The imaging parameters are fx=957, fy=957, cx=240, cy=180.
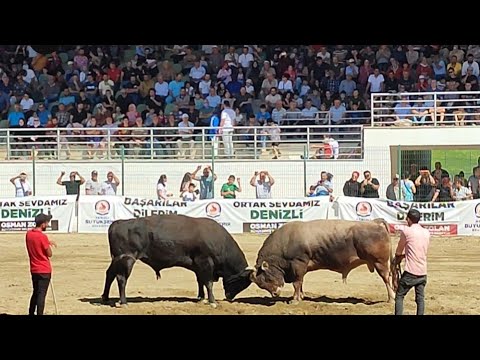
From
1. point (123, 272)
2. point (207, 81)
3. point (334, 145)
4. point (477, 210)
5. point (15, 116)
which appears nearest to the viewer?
point (123, 272)

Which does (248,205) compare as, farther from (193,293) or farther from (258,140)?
(193,293)

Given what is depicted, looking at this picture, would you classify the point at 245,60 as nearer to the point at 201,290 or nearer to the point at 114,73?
the point at 114,73

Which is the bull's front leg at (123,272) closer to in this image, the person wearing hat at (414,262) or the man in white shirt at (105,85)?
the person wearing hat at (414,262)

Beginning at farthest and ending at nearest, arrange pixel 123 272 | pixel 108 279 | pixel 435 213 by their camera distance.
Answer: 1. pixel 435 213
2. pixel 108 279
3. pixel 123 272

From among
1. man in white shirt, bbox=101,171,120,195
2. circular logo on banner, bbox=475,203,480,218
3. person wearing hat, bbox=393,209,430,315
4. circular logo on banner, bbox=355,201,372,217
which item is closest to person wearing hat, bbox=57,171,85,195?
man in white shirt, bbox=101,171,120,195

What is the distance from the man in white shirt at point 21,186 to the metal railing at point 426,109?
33.2 feet

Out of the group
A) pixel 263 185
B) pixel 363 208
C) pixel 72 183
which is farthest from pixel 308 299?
A: pixel 72 183

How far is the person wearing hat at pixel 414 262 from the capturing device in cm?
1277

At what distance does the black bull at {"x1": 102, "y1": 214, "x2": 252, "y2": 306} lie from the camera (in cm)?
1518

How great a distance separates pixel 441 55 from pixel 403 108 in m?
3.16

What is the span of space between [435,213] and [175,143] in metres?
8.21

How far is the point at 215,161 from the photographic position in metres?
27.3

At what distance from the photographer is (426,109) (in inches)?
1125

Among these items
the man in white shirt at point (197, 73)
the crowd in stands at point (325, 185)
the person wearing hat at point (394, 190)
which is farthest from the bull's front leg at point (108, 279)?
the man in white shirt at point (197, 73)
